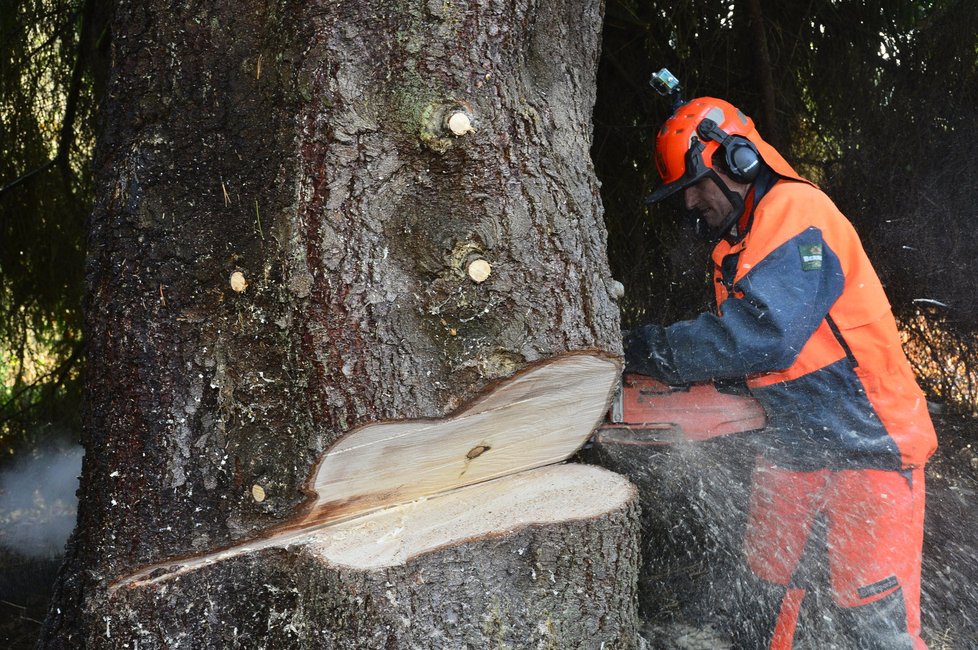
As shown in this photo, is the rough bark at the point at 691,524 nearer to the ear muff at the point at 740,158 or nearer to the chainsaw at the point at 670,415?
the chainsaw at the point at 670,415

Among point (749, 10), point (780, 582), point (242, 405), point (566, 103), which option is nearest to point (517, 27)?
point (566, 103)

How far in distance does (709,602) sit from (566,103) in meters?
2.46

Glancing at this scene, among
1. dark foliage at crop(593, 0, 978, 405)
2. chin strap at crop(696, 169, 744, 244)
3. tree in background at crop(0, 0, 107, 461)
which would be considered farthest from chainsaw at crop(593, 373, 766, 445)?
tree in background at crop(0, 0, 107, 461)

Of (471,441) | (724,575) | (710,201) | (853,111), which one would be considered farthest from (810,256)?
(853,111)

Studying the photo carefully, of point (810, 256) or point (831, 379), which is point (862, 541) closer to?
point (831, 379)

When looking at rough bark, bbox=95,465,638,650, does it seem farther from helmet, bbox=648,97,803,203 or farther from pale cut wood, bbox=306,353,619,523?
helmet, bbox=648,97,803,203

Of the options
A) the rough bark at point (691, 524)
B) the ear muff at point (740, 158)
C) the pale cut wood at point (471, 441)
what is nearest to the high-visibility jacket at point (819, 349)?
the ear muff at point (740, 158)

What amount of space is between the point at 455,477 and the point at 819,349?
4.33ft

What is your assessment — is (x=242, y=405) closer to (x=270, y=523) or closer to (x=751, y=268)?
(x=270, y=523)

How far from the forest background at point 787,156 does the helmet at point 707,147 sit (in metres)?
1.20

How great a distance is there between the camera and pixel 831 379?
2.50 meters

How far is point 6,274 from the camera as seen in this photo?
12.6ft

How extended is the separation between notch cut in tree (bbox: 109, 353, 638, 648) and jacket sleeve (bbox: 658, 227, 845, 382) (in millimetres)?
607

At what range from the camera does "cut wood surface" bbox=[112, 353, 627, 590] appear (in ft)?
5.69
